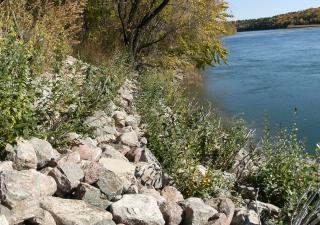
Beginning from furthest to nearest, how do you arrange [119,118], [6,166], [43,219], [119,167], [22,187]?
[119,118]
[119,167]
[6,166]
[22,187]
[43,219]

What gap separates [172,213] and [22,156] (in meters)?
1.41

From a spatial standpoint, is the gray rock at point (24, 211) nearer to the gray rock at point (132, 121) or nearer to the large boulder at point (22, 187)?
the large boulder at point (22, 187)

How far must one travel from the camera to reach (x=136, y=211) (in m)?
4.31

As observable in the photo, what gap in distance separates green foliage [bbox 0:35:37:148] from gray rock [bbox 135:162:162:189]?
1.18 meters

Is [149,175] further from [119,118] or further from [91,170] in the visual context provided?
[119,118]

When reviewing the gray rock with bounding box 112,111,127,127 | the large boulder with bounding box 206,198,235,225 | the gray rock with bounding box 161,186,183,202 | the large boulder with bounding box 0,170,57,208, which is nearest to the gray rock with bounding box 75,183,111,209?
the large boulder with bounding box 0,170,57,208

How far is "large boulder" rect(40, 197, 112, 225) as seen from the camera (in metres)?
3.88

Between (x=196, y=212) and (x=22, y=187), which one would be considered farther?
(x=196, y=212)

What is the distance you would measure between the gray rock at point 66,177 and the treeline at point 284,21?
74018 mm

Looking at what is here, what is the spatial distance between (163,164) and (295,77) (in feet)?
52.6

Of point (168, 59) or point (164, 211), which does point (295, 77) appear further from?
point (164, 211)

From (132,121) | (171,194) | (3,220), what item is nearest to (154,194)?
(171,194)

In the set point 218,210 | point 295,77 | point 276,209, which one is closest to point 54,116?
point 218,210

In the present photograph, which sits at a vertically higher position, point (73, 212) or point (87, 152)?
point (87, 152)
